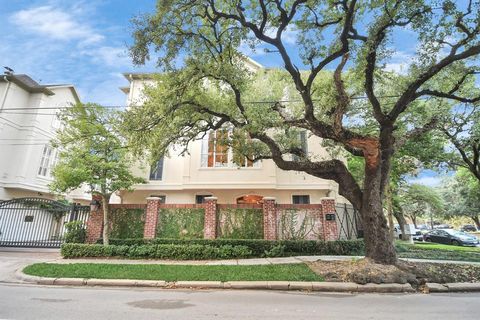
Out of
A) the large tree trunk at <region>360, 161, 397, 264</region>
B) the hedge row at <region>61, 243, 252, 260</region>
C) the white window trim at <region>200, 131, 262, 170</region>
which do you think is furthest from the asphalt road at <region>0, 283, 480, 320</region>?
the white window trim at <region>200, 131, 262, 170</region>

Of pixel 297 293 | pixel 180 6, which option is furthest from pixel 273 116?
pixel 297 293

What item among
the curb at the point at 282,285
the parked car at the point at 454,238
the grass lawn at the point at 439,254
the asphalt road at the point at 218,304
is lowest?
the asphalt road at the point at 218,304

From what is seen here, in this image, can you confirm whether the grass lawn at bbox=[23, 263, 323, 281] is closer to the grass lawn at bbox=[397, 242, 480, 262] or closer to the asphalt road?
the asphalt road

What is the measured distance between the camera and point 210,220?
1384 cm

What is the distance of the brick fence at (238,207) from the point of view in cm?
1369

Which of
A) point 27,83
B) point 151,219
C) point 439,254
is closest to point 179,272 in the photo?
point 151,219

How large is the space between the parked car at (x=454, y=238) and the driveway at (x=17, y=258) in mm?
30869

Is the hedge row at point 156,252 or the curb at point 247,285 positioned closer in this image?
the curb at point 247,285

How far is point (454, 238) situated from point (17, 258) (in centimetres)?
3253

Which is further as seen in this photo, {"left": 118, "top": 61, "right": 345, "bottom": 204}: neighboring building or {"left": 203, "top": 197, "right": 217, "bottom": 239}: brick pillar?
{"left": 118, "top": 61, "right": 345, "bottom": 204}: neighboring building

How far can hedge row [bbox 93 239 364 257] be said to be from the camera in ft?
42.1

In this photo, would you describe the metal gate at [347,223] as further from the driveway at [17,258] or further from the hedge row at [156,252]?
the driveway at [17,258]

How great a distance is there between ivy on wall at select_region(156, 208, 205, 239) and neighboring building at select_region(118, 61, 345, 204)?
142 inches

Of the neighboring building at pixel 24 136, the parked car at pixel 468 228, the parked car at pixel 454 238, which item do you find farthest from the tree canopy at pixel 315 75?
the parked car at pixel 468 228
